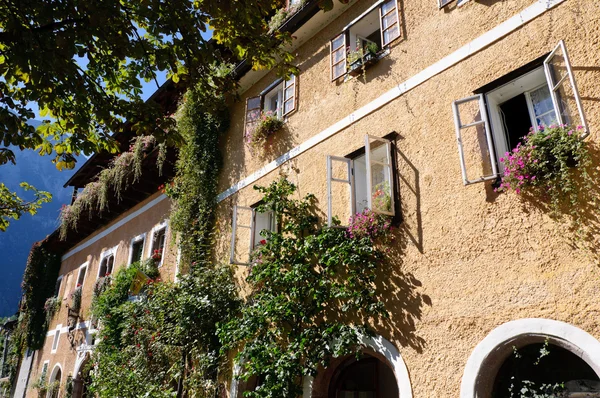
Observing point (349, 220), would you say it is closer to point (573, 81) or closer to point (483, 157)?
point (483, 157)

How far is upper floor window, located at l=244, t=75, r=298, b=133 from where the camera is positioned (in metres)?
9.09

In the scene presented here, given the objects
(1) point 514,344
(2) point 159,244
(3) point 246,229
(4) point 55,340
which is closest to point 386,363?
(1) point 514,344

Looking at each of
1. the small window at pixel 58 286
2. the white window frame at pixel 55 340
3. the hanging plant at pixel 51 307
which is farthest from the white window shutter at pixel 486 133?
the small window at pixel 58 286

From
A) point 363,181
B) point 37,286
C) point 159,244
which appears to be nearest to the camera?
point 363,181

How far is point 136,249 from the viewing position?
1377cm

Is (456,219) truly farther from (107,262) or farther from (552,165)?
(107,262)

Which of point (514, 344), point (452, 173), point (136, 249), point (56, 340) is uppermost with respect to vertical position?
point (136, 249)

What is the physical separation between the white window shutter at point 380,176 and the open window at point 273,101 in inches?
103

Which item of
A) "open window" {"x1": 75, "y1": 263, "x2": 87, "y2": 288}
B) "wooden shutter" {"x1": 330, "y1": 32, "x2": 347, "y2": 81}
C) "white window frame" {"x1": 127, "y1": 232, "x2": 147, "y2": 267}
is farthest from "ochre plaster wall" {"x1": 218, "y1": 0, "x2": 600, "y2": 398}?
"open window" {"x1": 75, "y1": 263, "x2": 87, "y2": 288}

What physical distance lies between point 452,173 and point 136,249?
34.0 feet

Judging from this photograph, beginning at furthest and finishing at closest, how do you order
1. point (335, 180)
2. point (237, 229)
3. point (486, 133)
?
point (237, 229), point (335, 180), point (486, 133)

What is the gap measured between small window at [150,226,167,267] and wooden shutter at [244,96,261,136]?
12.9 feet

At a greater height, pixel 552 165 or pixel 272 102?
pixel 272 102

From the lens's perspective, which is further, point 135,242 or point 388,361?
point 135,242
